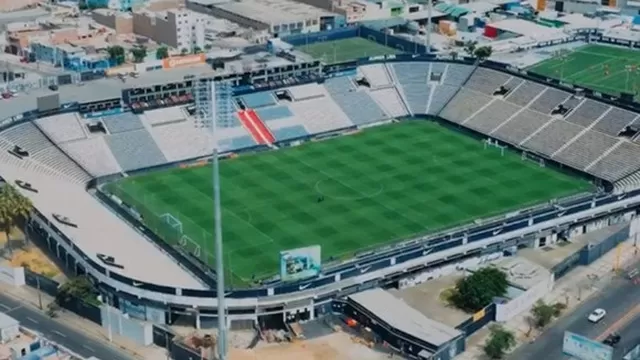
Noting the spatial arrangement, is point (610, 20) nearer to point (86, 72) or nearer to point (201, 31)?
point (201, 31)

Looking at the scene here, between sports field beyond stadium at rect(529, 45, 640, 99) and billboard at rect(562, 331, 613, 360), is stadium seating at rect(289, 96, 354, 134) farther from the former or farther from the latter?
billboard at rect(562, 331, 613, 360)

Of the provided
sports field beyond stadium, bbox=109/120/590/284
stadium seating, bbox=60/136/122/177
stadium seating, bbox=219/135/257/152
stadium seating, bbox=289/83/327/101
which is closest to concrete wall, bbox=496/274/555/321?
sports field beyond stadium, bbox=109/120/590/284

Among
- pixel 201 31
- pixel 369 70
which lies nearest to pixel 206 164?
pixel 369 70

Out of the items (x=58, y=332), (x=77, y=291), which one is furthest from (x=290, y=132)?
(x=58, y=332)

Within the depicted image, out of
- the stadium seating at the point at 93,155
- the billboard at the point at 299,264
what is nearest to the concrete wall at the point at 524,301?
the billboard at the point at 299,264

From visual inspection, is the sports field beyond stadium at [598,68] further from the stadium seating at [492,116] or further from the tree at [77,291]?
the tree at [77,291]

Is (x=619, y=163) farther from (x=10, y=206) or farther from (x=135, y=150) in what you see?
(x=10, y=206)
